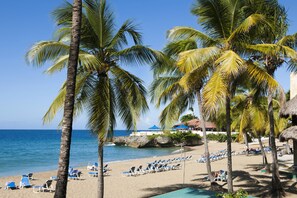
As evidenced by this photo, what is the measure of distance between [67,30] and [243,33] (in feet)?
18.8

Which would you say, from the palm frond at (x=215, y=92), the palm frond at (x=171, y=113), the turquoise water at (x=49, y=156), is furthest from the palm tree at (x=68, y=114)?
the palm frond at (x=171, y=113)

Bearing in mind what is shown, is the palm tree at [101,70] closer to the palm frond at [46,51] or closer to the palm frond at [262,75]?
the palm frond at [46,51]

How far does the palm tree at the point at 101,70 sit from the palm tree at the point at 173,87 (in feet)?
4.05

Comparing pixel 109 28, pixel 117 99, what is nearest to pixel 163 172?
pixel 117 99

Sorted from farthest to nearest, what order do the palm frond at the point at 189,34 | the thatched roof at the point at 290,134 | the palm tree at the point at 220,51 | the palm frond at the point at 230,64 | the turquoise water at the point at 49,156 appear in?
the turquoise water at the point at 49,156 → the thatched roof at the point at 290,134 → the palm frond at the point at 189,34 → the palm tree at the point at 220,51 → the palm frond at the point at 230,64

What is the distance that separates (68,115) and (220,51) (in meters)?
6.02

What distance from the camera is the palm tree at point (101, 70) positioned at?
902 centimetres

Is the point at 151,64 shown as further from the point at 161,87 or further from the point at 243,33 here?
the point at 161,87

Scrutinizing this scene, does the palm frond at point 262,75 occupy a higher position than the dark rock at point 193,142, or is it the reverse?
the palm frond at point 262,75

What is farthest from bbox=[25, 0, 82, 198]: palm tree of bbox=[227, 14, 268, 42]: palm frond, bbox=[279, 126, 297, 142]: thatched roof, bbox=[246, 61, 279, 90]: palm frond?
bbox=[279, 126, 297, 142]: thatched roof

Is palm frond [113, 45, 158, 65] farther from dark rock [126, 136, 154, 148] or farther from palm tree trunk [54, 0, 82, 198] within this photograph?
dark rock [126, 136, 154, 148]

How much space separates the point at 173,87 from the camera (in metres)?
12.7

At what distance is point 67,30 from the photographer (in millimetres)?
9969

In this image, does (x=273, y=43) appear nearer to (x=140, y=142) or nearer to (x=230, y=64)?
(x=230, y=64)
